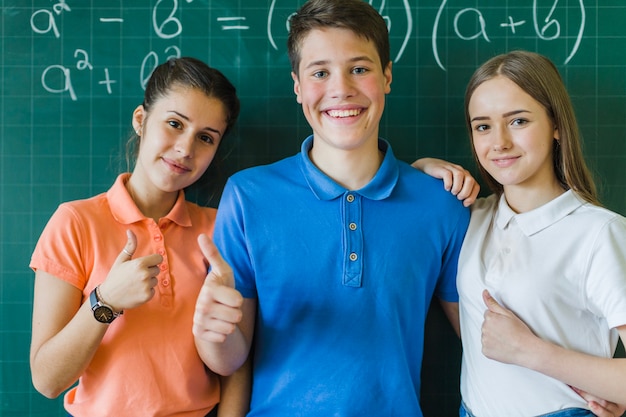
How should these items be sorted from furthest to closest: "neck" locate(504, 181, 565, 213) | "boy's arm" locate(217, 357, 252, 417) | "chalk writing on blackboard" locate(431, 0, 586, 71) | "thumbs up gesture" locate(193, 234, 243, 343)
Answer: "chalk writing on blackboard" locate(431, 0, 586, 71) → "boy's arm" locate(217, 357, 252, 417) → "neck" locate(504, 181, 565, 213) → "thumbs up gesture" locate(193, 234, 243, 343)

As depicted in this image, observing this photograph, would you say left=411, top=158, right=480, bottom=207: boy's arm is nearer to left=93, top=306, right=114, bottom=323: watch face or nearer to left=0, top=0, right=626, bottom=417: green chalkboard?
left=0, top=0, right=626, bottom=417: green chalkboard

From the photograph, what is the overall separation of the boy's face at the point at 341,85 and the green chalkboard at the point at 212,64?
330 mm

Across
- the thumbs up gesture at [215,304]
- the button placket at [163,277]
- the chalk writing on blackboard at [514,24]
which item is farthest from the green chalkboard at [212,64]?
the thumbs up gesture at [215,304]

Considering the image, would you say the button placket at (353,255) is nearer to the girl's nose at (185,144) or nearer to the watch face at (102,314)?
the girl's nose at (185,144)

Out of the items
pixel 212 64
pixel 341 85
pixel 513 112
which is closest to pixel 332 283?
pixel 341 85

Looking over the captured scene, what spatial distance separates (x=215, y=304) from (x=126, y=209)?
423 mm

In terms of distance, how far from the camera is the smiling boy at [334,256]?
51.9 inches

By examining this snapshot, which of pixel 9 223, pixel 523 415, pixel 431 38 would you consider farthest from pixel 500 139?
pixel 9 223

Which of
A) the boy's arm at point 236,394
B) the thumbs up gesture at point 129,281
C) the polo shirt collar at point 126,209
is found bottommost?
the boy's arm at point 236,394

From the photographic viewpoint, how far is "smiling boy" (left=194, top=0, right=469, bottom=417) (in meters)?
1.32

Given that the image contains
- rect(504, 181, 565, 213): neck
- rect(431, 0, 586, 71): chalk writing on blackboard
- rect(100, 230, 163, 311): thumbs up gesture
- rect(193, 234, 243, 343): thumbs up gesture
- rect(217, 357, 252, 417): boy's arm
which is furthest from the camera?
rect(431, 0, 586, 71): chalk writing on blackboard

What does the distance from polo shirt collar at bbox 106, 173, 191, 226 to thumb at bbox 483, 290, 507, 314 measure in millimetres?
768

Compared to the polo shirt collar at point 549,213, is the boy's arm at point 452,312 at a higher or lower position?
lower

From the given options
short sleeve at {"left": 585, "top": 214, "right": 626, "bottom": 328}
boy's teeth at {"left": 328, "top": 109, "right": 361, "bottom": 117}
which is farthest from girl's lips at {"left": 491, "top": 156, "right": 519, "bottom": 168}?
boy's teeth at {"left": 328, "top": 109, "right": 361, "bottom": 117}
